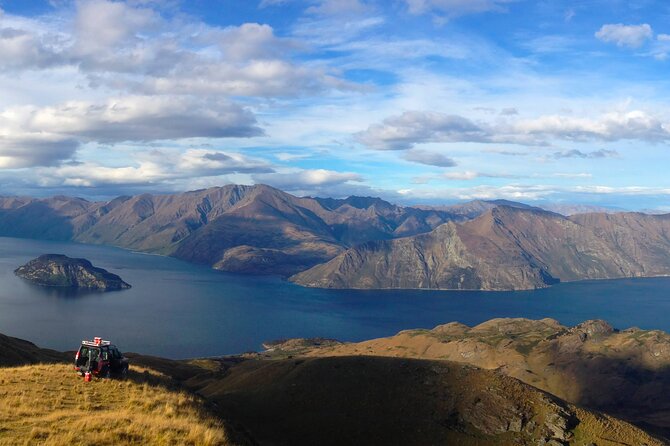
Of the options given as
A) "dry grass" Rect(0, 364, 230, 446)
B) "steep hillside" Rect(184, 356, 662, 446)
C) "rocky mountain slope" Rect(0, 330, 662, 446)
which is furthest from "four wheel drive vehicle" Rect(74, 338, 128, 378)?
"steep hillside" Rect(184, 356, 662, 446)

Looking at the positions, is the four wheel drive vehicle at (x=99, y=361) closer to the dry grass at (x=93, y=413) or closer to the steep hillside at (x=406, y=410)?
the dry grass at (x=93, y=413)

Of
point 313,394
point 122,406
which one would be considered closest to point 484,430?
point 313,394

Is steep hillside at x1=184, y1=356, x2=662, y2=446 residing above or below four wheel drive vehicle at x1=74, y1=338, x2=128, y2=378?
below

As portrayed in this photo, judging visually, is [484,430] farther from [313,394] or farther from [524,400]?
[313,394]

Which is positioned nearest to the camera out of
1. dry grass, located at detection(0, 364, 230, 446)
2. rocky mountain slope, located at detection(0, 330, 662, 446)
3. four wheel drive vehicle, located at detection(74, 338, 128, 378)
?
dry grass, located at detection(0, 364, 230, 446)

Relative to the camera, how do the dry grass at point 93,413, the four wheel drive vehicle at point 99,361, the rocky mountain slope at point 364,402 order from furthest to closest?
the four wheel drive vehicle at point 99,361 → the rocky mountain slope at point 364,402 → the dry grass at point 93,413

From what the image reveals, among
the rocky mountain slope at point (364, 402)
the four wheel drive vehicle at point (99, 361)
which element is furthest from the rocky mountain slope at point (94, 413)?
the four wheel drive vehicle at point (99, 361)

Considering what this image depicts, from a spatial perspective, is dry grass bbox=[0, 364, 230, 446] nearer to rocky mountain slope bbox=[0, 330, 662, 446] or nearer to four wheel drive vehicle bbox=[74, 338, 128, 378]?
rocky mountain slope bbox=[0, 330, 662, 446]

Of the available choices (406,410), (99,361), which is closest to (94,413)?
(99,361)
